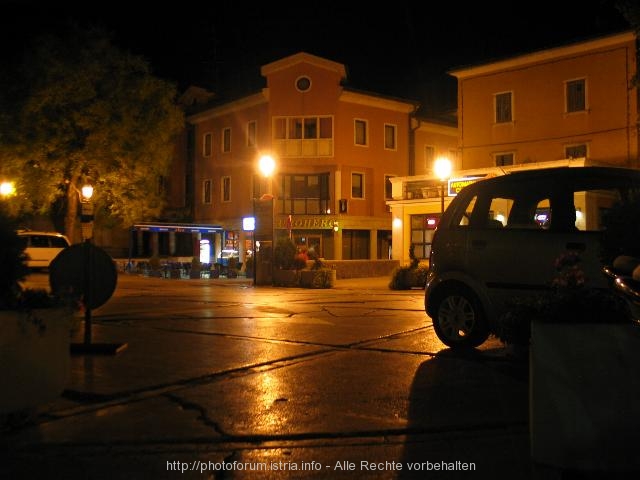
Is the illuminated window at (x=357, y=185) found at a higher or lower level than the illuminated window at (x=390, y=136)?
lower

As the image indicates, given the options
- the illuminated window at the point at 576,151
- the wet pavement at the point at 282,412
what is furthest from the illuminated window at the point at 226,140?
the wet pavement at the point at 282,412

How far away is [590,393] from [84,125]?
32.1 metres

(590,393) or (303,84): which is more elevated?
(303,84)

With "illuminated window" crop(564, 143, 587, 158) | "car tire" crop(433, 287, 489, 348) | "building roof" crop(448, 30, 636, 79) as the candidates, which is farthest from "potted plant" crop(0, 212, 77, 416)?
"illuminated window" crop(564, 143, 587, 158)

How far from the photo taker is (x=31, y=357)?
5.09 metres

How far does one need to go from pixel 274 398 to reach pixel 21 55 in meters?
31.1

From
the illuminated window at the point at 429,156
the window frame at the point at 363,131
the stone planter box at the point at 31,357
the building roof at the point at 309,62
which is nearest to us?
the stone planter box at the point at 31,357

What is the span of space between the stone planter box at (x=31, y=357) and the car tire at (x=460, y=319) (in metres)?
4.45

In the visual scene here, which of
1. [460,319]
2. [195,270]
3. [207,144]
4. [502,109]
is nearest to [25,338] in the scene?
[460,319]

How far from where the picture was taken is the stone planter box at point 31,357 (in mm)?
4945

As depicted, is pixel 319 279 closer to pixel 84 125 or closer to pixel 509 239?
pixel 84 125

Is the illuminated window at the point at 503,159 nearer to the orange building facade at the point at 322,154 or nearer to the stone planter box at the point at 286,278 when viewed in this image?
the orange building facade at the point at 322,154

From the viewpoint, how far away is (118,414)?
5703mm

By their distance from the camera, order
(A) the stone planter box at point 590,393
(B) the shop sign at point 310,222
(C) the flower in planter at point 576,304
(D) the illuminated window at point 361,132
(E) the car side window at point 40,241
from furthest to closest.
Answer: (D) the illuminated window at point 361,132, (B) the shop sign at point 310,222, (E) the car side window at point 40,241, (C) the flower in planter at point 576,304, (A) the stone planter box at point 590,393
